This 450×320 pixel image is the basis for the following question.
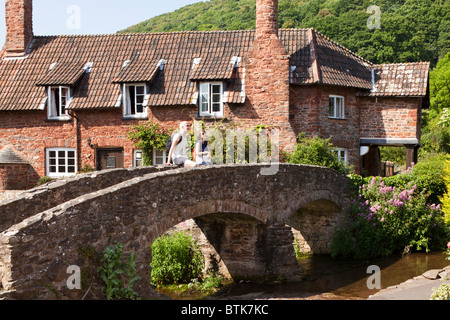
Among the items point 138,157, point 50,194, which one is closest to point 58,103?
point 138,157

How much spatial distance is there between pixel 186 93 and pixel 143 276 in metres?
13.9

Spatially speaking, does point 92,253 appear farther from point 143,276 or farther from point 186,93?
point 186,93

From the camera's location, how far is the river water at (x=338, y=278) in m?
14.4

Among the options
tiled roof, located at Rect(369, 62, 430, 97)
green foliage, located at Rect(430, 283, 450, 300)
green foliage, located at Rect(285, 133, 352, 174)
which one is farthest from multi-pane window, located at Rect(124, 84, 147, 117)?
green foliage, located at Rect(430, 283, 450, 300)

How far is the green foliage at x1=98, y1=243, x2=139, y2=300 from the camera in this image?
8.93 meters

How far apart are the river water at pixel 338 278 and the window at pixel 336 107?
714cm

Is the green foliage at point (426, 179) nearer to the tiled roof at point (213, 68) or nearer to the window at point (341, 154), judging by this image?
the window at point (341, 154)

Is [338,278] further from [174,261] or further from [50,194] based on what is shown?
[50,194]

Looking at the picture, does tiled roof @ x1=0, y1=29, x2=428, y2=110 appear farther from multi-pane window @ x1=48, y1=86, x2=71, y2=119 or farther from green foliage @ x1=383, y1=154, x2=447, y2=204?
green foliage @ x1=383, y1=154, x2=447, y2=204

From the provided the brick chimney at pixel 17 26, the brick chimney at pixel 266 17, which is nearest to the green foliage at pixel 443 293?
the brick chimney at pixel 266 17

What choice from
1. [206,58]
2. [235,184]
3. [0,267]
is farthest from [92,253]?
[206,58]

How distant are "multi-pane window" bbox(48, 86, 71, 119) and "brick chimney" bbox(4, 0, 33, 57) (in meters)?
2.85

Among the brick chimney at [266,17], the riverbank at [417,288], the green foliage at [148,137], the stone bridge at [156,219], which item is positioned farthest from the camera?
the green foliage at [148,137]

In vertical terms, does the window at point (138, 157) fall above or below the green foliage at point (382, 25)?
below
